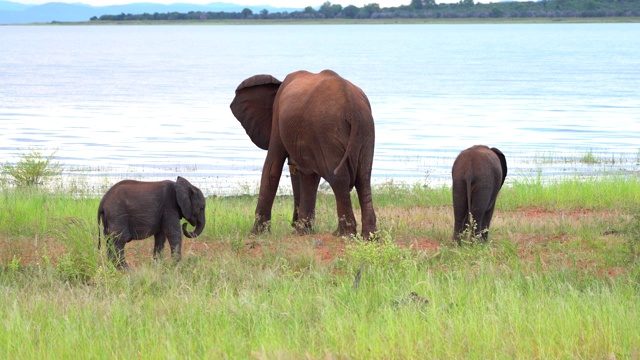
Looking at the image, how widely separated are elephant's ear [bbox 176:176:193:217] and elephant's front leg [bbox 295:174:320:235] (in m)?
2.38

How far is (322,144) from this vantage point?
10750 mm

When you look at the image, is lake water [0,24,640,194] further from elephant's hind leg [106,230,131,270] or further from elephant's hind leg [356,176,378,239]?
elephant's hind leg [106,230,131,270]

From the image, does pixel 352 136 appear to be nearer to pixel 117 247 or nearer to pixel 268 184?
pixel 268 184

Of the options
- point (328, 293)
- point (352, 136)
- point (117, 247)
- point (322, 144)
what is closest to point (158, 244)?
point (117, 247)

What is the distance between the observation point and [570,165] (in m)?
22.2

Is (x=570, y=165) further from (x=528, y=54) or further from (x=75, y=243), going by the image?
(x=528, y=54)

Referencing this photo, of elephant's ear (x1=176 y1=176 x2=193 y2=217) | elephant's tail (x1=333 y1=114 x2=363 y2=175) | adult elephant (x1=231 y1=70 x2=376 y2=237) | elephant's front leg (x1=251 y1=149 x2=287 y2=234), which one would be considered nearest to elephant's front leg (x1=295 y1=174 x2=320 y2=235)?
adult elephant (x1=231 y1=70 x2=376 y2=237)

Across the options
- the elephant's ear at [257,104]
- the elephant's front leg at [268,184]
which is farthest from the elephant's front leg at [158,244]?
the elephant's ear at [257,104]

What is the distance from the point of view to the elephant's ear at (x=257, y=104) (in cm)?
1252

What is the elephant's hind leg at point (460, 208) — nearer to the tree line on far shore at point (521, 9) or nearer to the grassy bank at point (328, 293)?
the grassy bank at point (328, 293)

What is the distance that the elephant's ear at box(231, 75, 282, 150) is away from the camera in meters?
12.5

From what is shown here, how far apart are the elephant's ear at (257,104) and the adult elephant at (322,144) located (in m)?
0.53

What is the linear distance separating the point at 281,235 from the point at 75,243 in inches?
113

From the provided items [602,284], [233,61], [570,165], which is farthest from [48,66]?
[602,284]
